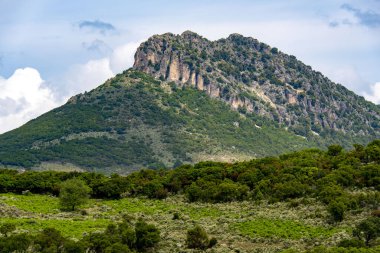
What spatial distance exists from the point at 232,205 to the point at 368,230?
104 ft

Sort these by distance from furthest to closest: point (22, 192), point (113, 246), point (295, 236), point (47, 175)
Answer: point (47, 175) → point (22, 192) → point (295, 236) → point (113, 246)

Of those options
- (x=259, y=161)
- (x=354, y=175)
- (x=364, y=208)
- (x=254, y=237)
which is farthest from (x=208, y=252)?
(x=259, y=161)

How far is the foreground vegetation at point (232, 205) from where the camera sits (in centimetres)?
8162

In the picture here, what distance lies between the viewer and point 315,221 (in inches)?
3460

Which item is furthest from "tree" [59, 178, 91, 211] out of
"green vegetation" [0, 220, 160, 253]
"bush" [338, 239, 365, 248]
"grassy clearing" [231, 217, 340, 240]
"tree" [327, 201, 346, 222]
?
"bush" [338, 239, 365, 248]

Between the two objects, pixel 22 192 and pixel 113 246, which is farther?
pixel 22 192

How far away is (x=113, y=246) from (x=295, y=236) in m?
23.4

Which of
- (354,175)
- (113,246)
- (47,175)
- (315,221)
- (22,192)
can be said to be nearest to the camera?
(113,246)

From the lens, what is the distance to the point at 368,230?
76.0m

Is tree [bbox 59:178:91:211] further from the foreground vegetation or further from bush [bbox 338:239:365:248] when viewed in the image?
bush [bbox 338:239:365:248]

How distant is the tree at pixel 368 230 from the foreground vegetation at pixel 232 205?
124 mm

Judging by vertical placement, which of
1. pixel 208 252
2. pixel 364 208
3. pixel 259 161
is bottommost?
pixel 208 252

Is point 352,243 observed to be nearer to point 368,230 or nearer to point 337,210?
point 368,230

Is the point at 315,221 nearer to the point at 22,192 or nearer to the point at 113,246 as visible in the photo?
the point at 113,246
